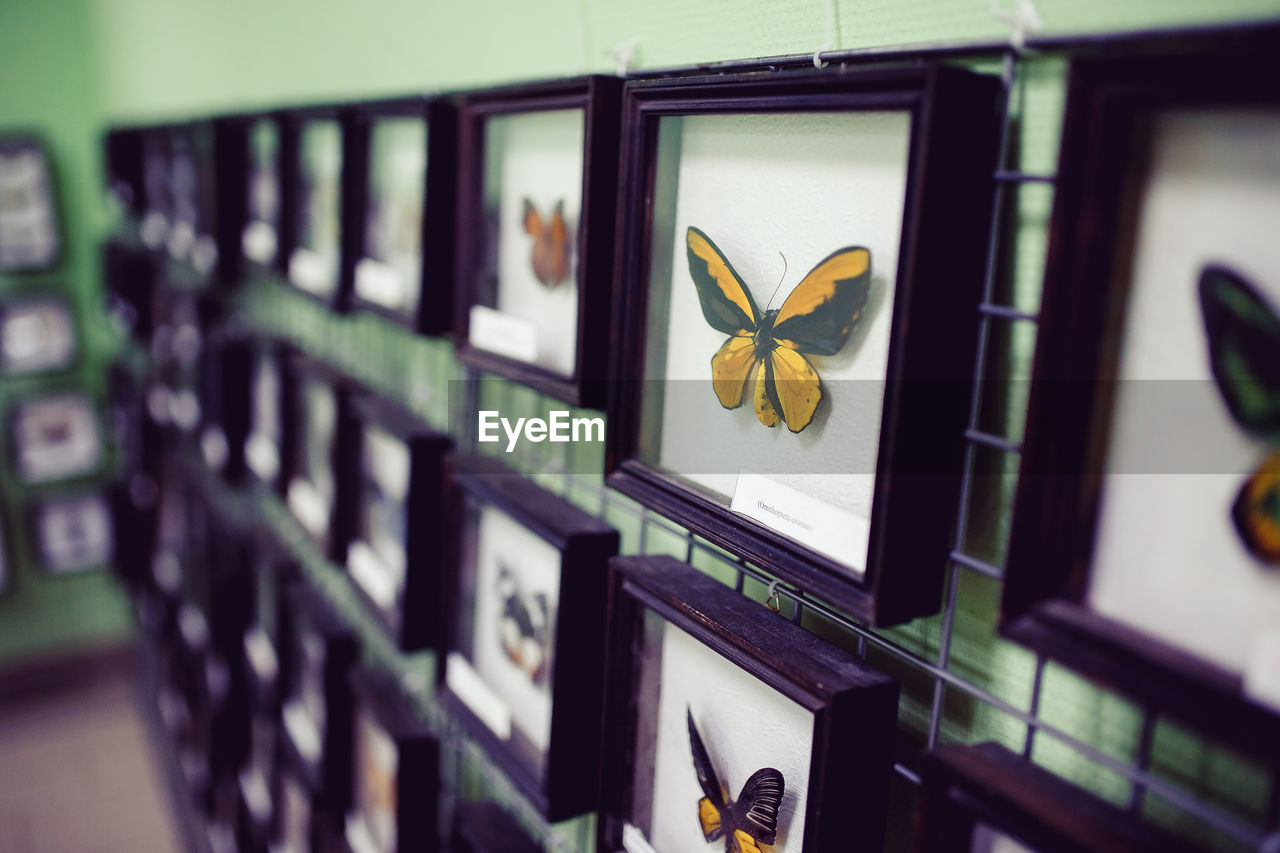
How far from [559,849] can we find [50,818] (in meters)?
2.21

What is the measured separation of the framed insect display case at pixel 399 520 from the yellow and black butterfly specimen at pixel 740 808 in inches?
16.2

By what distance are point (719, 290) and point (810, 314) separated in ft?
0.26

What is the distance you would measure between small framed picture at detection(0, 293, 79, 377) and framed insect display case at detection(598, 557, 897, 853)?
2.73m

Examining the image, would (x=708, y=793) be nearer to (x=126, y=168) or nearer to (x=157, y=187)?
(x=157, y=187)

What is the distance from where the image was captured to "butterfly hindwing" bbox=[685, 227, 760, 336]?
0.55 meters

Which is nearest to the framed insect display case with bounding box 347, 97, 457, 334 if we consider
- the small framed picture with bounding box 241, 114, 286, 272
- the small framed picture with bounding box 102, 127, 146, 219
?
the small framed picture with bounding box 241, 114, 286, 272

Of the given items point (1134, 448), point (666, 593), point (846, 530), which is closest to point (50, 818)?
point (666, 593)

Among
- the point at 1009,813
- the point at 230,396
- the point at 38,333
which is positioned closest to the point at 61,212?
the point at 38,333

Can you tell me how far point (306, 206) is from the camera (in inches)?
50.3

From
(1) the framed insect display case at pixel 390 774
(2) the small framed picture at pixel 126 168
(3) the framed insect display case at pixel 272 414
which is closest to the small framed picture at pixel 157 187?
(2) the small framed picture at pixel 126 168

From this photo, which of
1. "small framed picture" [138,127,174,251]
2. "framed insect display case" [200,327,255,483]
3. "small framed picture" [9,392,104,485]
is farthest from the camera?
"small framed picture" [9,392,104,485]

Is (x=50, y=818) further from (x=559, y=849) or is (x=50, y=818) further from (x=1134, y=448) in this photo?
(x=1134, y=448)

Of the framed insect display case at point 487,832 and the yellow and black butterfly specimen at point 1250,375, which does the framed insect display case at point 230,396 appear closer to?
the framed insect display case at point 487,832

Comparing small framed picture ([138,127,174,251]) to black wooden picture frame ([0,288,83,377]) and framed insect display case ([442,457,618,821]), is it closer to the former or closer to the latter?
black wooden picture frame ([0,288,83,377])
